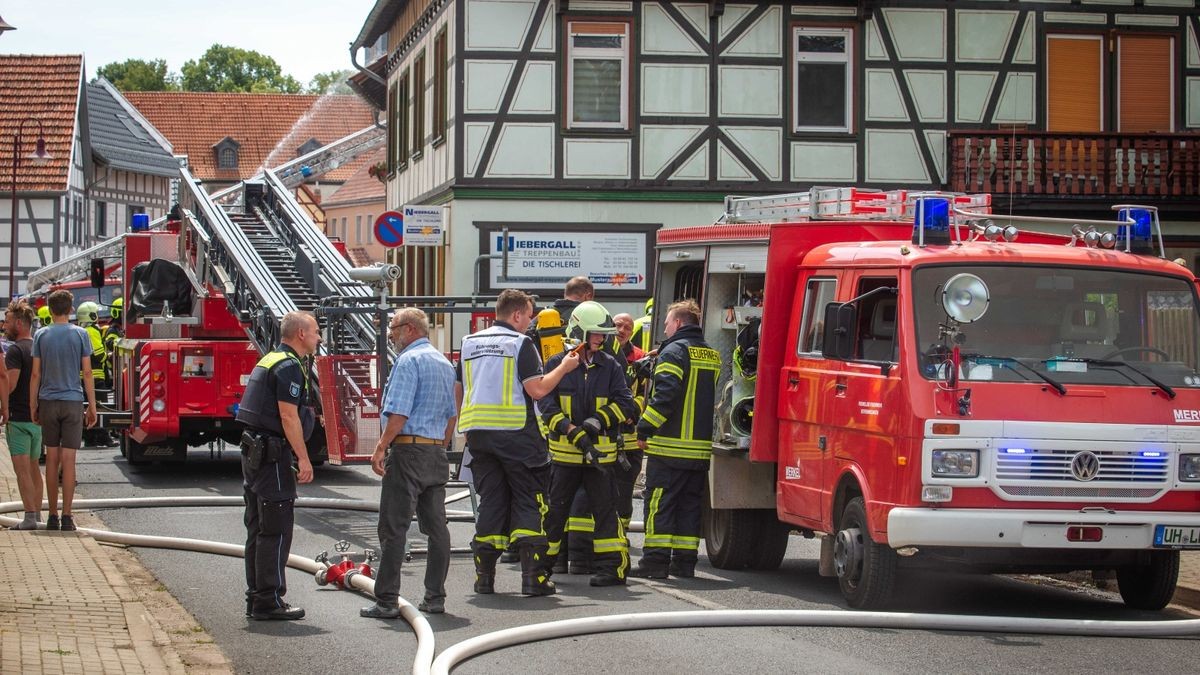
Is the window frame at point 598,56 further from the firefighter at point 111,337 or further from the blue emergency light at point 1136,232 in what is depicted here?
the blue emergency light at point 1136,232

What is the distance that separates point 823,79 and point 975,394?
18.8 metres

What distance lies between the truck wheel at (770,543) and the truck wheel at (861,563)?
1570 millimetres

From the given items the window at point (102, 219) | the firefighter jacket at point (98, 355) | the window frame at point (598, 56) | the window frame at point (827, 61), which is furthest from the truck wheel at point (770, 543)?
the window at point (102, 219)

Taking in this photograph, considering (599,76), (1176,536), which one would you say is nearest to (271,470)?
(1176,536)

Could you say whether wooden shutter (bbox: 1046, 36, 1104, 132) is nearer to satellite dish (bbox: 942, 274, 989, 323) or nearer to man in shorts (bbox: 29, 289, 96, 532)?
man in shorts (bbox: 29, 289, 96, 532)

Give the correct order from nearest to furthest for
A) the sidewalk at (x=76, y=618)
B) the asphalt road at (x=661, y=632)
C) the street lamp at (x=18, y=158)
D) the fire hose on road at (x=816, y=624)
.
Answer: the sidewalk at (x=76, y=618)
the asphalt road at (x=661, y=632)
the fire hose on road at (x=816, y=624)
the street lamp at (x=18, y=158)

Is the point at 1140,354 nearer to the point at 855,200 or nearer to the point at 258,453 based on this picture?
the point at 855,200

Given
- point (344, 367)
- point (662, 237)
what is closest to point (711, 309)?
point (662, 237)

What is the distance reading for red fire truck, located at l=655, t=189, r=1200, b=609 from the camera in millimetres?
9688

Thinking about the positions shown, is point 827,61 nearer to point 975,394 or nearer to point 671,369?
point 671,369

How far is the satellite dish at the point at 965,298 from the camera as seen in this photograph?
384 inches

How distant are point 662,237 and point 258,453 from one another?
15.8 feet

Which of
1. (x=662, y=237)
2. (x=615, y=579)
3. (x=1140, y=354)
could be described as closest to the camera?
(x=1140, y=354)

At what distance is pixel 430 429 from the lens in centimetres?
1005
